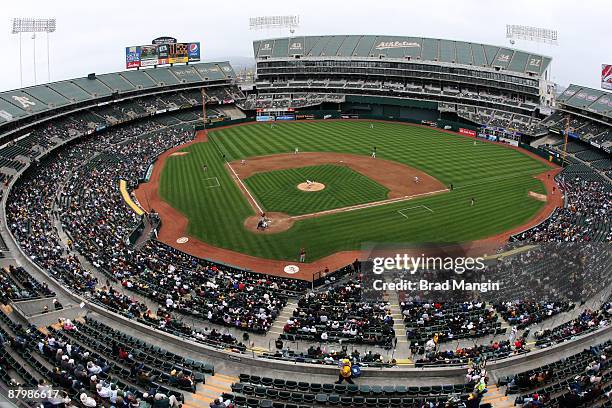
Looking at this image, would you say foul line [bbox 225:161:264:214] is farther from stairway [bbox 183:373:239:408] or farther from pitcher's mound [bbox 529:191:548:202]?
pitcher's mound [bbox 529:191:548:202]

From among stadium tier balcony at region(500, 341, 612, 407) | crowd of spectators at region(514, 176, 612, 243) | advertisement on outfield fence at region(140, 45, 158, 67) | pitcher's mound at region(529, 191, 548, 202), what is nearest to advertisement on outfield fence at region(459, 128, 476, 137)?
crowd of spectators at region(514, 176, 612, 243)

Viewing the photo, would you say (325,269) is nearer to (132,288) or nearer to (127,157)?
(132,288)

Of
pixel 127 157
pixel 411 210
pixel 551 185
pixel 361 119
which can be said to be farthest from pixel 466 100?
pixel 127 157

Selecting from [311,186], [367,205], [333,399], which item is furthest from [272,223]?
[333,399]

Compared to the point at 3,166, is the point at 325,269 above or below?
below

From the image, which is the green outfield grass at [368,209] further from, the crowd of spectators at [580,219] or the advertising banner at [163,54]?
the advertising banner at [163,54]

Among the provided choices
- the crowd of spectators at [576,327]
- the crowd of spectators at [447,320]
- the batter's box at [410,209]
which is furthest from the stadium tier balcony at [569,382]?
the batter's box at [410,209]

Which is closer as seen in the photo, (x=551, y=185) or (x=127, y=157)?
(x=551, y=185)
